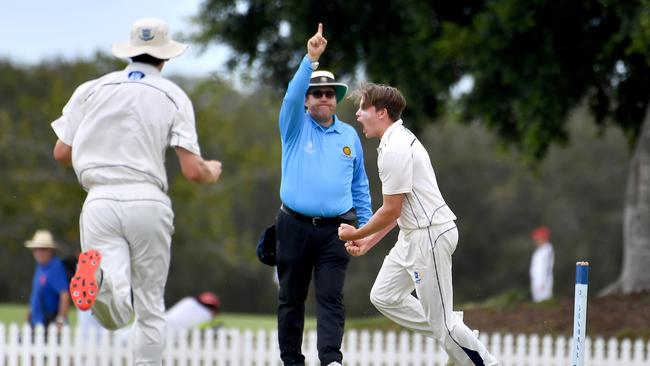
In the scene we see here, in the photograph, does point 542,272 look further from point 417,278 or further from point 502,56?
point 417,278

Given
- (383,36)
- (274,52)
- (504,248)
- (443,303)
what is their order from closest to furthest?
(443,303), (383,36), (274,52), (504,248)

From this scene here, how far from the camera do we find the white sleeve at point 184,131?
6.71 metres

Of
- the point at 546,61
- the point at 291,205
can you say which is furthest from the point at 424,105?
the point at 291,205

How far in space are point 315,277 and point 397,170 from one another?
1.27 m

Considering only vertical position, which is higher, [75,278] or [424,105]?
[424,105]

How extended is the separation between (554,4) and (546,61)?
0.78m

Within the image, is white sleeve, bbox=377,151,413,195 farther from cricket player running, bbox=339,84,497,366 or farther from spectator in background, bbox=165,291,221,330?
spectator in background, bbox=165,291,221,330

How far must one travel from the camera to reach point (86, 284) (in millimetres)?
6426

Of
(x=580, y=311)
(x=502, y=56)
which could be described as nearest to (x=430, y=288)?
(x=580, y=311)

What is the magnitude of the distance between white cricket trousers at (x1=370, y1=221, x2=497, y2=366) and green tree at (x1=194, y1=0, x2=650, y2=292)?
787 centimetres

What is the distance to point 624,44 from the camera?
49.7 ft

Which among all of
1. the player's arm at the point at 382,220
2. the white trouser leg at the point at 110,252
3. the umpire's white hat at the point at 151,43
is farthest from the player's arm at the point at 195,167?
the player's arm at the point at 382,220

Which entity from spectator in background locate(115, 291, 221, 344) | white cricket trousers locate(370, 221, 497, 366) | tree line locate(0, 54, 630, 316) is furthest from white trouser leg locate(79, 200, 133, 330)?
tree line locate(0, 54, 630, 316)

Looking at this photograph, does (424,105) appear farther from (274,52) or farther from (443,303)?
(443,303)
